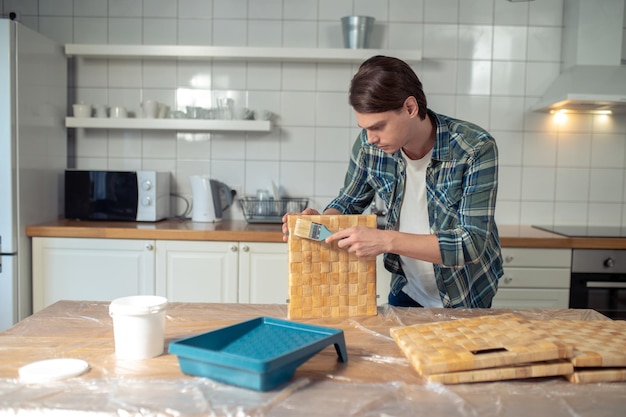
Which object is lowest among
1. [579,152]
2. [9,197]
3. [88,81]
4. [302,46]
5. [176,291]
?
[176,291]

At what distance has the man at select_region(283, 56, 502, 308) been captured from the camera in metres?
1.45

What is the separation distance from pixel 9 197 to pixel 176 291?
86 centimetres

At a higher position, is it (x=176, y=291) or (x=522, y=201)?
(x=522, y=201)

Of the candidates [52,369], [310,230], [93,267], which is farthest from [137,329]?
[93,267]

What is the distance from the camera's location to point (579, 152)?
3.27 meters

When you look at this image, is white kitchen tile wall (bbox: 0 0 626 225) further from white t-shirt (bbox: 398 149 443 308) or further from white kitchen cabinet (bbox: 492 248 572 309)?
white t-shirt (bbox: 398 149 443 308)

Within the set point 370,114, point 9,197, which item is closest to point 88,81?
point 9,197

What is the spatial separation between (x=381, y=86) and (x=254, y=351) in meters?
0.74

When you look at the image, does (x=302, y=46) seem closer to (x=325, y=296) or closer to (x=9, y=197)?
(x=9, y=197)

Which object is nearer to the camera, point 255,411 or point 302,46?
Answer: point 255,411

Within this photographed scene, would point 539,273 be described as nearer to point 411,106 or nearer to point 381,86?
point 411,106

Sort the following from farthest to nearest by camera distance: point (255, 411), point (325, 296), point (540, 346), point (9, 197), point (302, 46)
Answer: point (302, 46) → point (9, 197) → point (325, 296) → point (540, 346) → point (255, 411)

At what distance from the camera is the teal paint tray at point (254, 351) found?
96 cm

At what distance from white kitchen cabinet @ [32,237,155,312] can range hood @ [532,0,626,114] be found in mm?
2173
